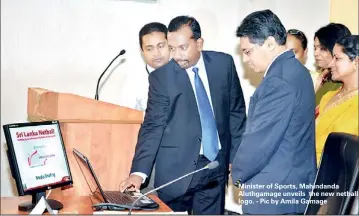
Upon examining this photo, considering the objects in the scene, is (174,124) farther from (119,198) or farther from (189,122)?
(119,198)

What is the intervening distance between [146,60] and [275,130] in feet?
2.74

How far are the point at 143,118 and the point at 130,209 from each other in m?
0.61

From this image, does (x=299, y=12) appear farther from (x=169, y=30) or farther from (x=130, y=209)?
(x=130, y=209)

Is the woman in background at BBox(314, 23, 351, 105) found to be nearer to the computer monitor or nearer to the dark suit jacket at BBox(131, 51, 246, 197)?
the dark suit jacket at BBox(131, 51, 246, 197)

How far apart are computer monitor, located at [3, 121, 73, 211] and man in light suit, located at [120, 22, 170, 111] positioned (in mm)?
544

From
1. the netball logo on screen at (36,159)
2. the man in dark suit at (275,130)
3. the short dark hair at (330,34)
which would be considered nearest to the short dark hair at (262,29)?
the man in dark suit at (275,130)

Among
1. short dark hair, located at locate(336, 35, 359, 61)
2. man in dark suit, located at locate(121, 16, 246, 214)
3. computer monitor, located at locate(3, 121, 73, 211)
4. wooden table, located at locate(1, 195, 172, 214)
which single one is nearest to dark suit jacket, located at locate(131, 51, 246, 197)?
man in dark suit, located at locate(121, 16, 246, 214)

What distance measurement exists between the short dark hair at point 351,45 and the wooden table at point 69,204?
0.85 metres

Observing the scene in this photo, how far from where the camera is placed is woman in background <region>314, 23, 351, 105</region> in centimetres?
207

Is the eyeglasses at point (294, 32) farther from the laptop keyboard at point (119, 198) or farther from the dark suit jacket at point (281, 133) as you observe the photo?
Result: the laptop keyboard at point (119, 198)

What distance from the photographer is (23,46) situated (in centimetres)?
215

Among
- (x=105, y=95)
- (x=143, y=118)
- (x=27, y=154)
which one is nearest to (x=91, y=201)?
(x=27, y=154)

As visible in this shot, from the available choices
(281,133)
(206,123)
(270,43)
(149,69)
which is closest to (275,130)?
(281,133)

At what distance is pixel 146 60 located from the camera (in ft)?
7.46
